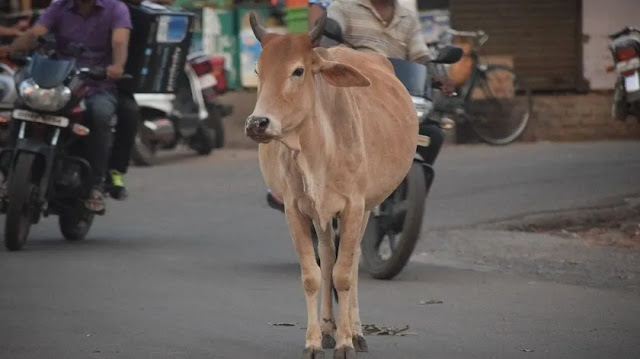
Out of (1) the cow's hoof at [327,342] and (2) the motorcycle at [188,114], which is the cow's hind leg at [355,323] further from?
(2) the motorcycle at [188,114]

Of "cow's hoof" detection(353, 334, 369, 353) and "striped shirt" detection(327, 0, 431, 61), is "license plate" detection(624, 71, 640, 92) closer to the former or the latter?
"striped shirt" detection(327, 0, 431, 61)

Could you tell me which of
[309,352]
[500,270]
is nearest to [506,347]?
[309,352]

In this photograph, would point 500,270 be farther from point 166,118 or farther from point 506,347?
point 166,118

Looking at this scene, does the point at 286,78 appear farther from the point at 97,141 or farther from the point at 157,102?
the point at 157,102

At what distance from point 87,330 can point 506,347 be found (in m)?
2.01

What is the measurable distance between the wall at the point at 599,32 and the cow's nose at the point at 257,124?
15.1 metres

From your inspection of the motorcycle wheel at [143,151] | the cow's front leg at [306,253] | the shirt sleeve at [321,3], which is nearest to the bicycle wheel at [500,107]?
the motorcycle wheel at [143,151]

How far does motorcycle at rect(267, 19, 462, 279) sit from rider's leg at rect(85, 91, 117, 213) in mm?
1687

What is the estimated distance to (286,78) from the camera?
7.08 m

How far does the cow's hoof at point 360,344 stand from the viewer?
24.6ft

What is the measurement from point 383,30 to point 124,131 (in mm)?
2783

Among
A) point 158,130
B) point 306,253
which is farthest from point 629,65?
point 306,253

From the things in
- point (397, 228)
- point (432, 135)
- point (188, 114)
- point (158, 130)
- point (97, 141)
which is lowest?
point (188, 114)

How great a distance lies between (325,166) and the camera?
7.39 meters
